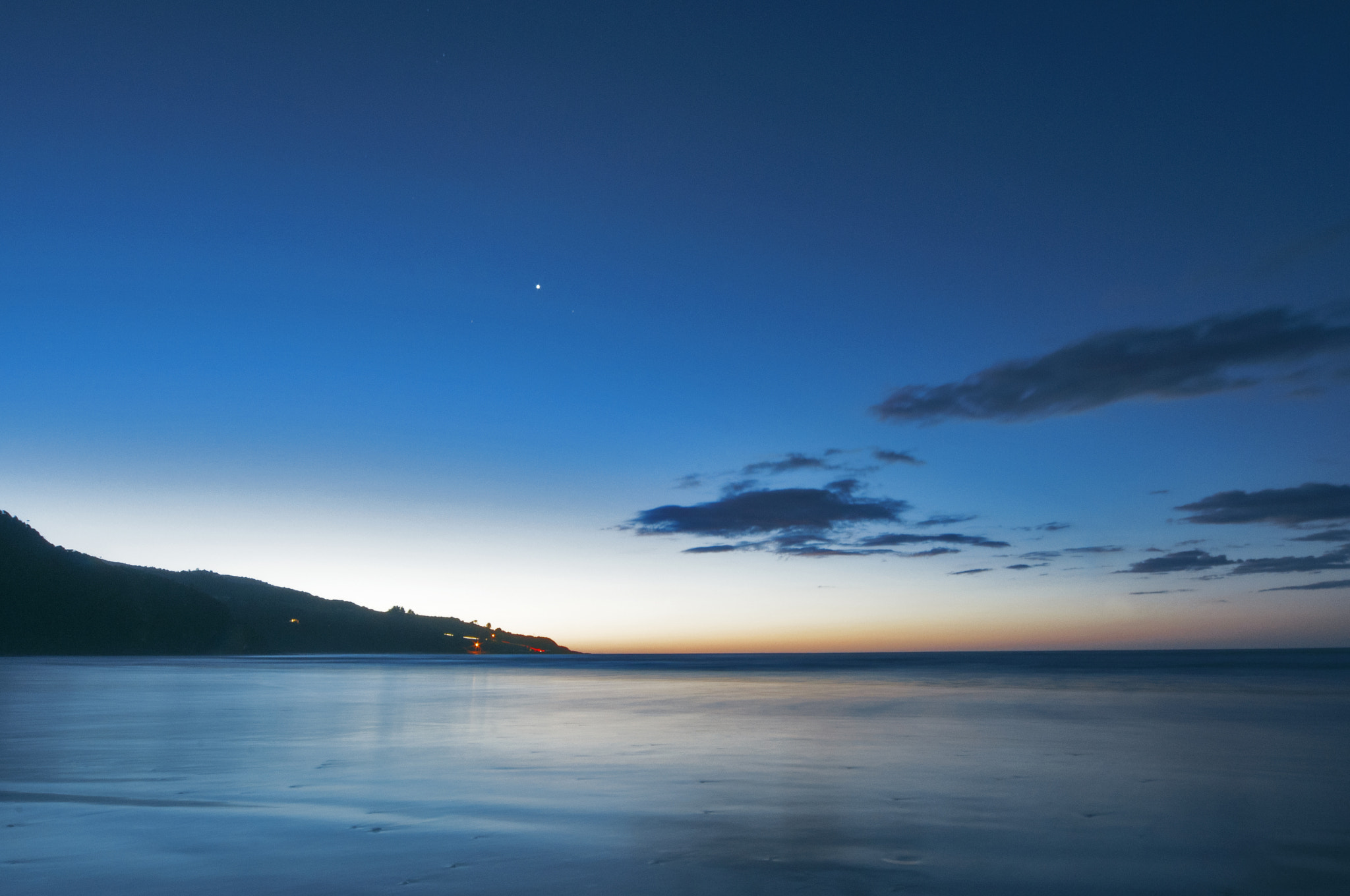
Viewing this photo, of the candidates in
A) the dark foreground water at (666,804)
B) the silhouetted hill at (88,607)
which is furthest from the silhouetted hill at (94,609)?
the dark foreground water at (666,804)

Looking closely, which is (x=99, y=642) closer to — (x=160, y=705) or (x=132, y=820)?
(x=160, y=705)

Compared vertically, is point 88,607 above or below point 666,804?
above

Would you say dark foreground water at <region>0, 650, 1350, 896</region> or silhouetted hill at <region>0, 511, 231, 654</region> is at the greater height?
silhouetted hill at <region>0, 511, 231, 654</region>

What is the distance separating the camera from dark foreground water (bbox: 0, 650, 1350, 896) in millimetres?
5793

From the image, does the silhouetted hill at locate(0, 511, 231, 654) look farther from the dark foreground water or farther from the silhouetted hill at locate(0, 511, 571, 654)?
the dark foreground water

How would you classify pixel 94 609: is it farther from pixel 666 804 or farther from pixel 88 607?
pixel 666 804

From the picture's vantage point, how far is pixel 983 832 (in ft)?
23.9

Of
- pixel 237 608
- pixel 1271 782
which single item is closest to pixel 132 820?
pixel 1271 782

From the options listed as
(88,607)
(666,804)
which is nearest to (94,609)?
(88,607)

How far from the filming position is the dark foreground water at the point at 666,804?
579cm

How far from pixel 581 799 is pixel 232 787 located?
3.89 metres

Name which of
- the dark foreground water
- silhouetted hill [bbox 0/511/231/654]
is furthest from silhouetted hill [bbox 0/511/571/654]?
the dark foreground water

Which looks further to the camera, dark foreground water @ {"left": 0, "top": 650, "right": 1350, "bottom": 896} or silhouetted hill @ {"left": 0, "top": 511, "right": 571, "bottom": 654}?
silhouetted hill @ {"left": 0, "top": 511, "right": 571, "bottom": 654}

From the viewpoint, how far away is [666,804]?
28.0ft
